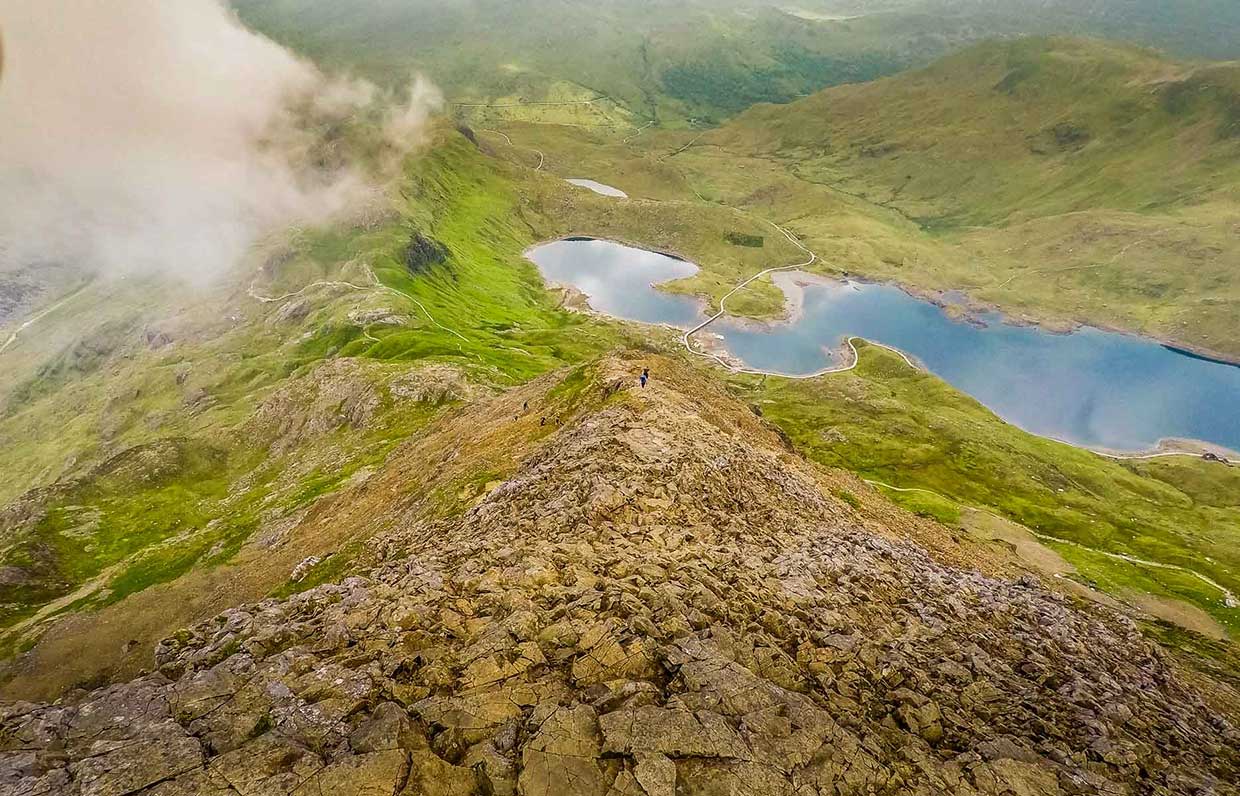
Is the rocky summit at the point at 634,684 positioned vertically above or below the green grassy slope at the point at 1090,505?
above

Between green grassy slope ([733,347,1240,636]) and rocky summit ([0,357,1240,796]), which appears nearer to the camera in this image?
rocky summit ([0,357,1240,796])

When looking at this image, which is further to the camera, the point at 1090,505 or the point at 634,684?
the point at 1090,505

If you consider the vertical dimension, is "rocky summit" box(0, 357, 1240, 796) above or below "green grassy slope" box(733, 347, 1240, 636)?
above

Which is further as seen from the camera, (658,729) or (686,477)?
(686,477)

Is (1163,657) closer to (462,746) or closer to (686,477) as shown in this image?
(686,477)

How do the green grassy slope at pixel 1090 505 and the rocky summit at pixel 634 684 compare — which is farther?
the green grassy slope at pixel 1090 505

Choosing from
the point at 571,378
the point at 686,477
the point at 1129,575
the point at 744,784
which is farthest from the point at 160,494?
the point at 1129,575

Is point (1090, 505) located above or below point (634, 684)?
below

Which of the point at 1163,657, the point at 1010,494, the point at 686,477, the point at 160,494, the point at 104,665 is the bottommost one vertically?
the point at 1010,494
